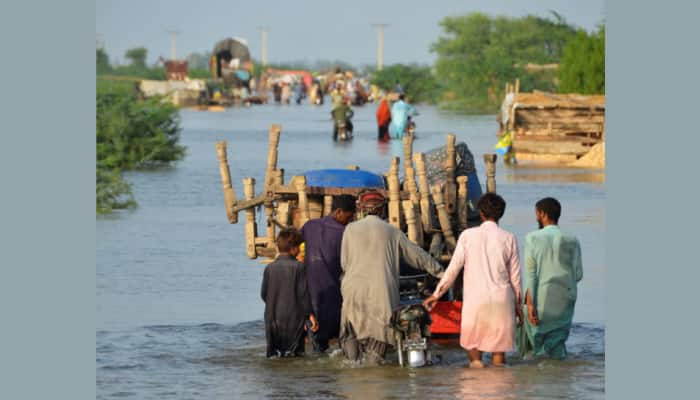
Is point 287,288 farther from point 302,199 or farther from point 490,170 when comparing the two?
point 490,170

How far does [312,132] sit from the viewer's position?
134ft

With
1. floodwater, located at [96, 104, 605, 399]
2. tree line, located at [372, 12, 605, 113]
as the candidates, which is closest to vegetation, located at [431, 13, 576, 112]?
tree line, located at [372, 12, 605, 113]

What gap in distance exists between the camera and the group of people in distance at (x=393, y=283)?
9086mm

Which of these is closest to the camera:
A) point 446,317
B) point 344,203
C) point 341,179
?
point 344,203

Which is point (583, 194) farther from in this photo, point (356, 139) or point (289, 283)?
point (356, 139)

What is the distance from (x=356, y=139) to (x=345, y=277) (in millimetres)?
26131

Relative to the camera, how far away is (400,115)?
33.0m

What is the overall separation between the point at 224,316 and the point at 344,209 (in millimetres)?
2622

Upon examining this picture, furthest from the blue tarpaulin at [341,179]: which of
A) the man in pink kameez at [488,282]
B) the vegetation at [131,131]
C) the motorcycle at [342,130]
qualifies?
the motorcycle at [342,130]

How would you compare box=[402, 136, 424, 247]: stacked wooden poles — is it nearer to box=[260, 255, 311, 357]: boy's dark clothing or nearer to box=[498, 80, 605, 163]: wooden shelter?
box=[260, 255, 311, 357]: boy's dark clothing

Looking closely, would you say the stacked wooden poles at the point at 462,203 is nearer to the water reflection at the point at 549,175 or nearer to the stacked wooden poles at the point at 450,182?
the stacked wooden poles at the point at 450,182

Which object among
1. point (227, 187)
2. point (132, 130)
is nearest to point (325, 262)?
point (227, 187)

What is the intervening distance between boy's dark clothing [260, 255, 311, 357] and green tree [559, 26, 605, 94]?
25070 mm

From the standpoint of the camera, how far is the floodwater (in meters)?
8.99
